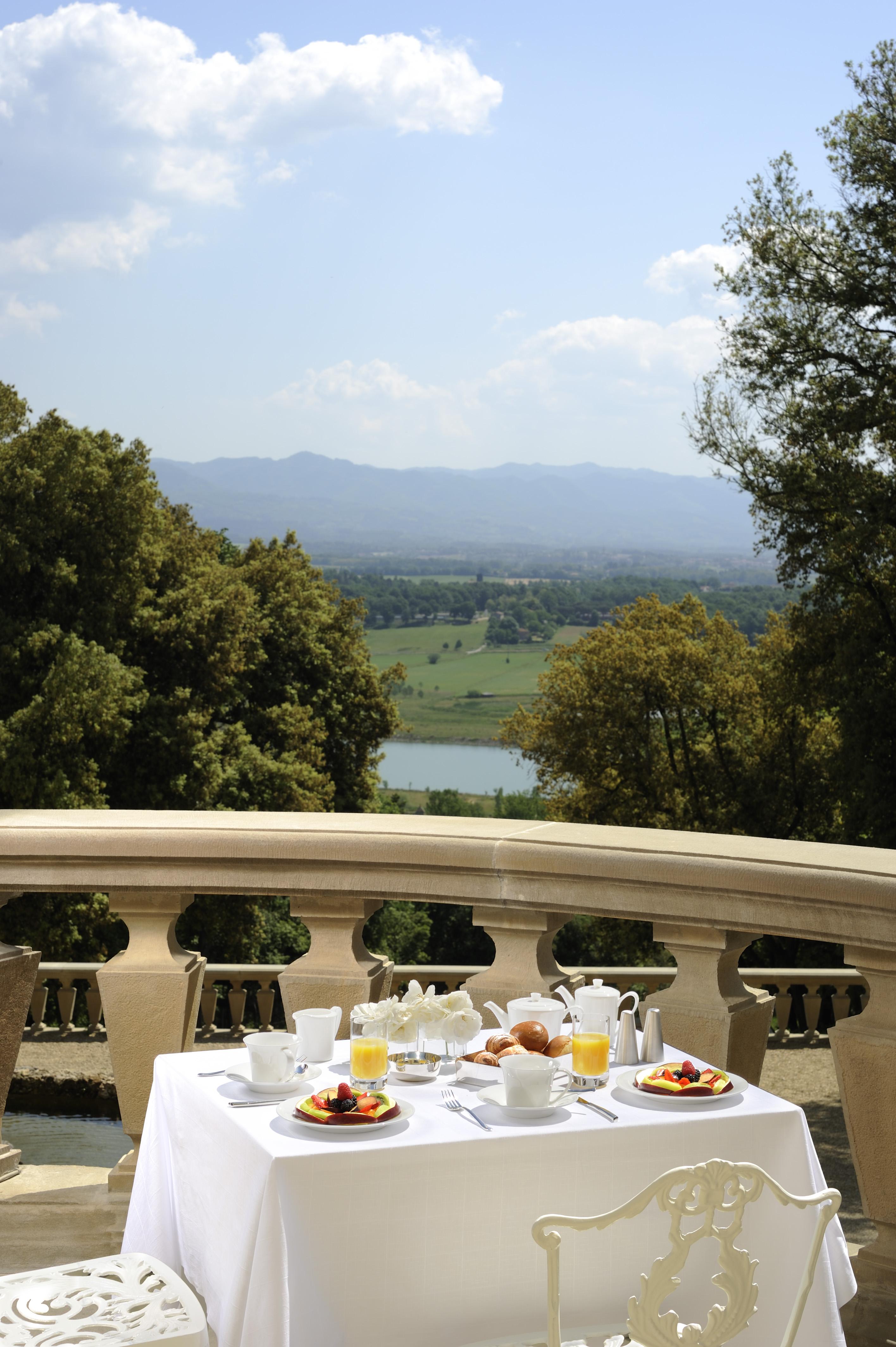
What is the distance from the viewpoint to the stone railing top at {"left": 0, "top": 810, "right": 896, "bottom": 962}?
2783 mm

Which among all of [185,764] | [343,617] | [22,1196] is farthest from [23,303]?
[22,1196]

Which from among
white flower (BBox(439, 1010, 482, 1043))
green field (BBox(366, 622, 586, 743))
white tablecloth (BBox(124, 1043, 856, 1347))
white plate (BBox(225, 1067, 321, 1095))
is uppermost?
white flower (BBox(439, 1010, 482, 1043))

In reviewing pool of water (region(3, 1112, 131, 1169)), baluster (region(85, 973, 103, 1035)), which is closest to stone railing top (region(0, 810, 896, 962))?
baluster (region(85, 973, 103, 1035))

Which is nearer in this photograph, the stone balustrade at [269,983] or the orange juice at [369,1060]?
the orange juice at [369,1060]

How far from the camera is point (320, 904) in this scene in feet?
10.1

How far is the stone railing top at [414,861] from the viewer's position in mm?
2783

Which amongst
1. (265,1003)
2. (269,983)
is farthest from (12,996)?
(269,983)

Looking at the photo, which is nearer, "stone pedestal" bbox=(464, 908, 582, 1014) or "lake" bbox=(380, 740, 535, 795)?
"stone pedestal" bbox=(464, 908, 582, 1014)

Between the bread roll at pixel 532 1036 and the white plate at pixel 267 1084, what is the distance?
1.47 feet

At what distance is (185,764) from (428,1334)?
22.1 meters

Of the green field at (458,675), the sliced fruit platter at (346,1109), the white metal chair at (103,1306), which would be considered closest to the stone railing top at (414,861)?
the sliced fruit platter at (346,1109)

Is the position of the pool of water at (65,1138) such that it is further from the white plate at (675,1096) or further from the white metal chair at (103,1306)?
the white plate at (675,1096)

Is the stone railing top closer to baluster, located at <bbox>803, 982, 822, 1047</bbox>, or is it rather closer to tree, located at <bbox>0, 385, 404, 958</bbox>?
baluster, located at <bbox>803, 982, 822, 1047</bbox>

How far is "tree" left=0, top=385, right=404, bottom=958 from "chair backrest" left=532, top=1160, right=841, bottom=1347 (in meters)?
19.1
